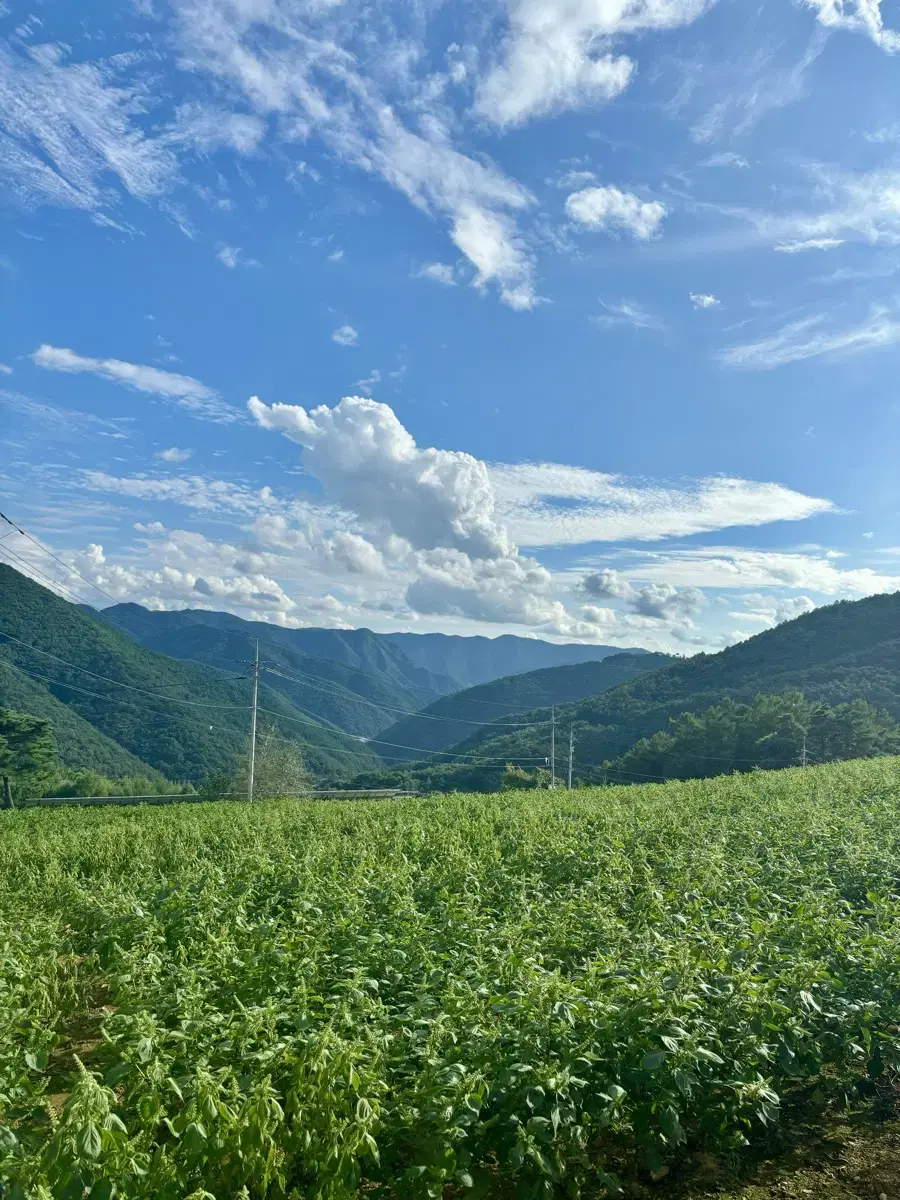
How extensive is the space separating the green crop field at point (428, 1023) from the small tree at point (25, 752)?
4949 centimetres

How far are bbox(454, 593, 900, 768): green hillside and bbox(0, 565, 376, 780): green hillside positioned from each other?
3512 centimetres

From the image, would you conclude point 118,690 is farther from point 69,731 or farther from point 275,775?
point 275,775

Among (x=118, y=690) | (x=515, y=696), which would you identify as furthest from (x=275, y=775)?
(x=515, y=696)

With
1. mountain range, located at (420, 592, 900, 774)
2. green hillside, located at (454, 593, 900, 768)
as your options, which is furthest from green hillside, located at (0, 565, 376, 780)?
green hillside, located at (454, 593, 900, 768)

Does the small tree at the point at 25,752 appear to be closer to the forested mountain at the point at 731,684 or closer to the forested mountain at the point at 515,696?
Answer: the forested mountain at the point at 731,684

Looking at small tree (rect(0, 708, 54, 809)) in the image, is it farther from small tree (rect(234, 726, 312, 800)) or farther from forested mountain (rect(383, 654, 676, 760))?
forested mountain (rect(383, 654, 676, 760))

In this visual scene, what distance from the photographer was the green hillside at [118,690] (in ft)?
288

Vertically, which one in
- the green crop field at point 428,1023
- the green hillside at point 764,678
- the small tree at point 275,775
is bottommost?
the small tree at point 275,775

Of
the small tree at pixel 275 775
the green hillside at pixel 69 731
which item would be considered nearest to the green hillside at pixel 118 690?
the green hillside at pixel 69 731

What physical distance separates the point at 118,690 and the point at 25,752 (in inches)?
1587

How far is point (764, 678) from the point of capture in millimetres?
78812

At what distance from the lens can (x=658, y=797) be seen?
1650cm

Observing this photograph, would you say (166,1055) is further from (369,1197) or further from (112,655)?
(112,655)

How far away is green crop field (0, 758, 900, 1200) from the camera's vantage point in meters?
3.14
